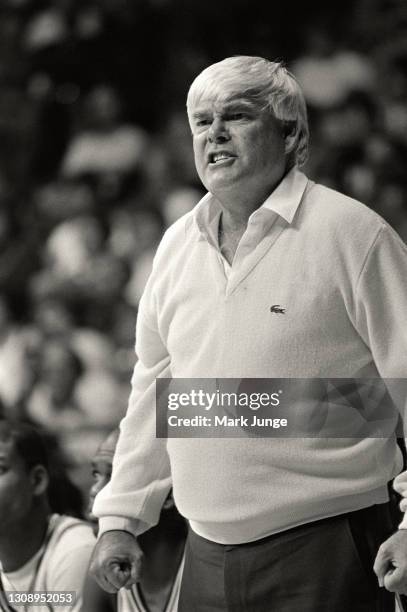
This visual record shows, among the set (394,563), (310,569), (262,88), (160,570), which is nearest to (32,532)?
(160,570)

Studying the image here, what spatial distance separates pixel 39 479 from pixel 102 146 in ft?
2.15

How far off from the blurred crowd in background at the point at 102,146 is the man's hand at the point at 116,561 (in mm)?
345

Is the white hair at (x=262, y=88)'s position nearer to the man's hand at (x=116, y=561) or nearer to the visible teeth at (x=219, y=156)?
the visible teeth at (x=219, y=156)

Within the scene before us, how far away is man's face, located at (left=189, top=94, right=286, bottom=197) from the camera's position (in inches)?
51.7

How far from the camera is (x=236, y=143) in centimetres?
131

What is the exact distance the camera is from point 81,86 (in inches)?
68.7

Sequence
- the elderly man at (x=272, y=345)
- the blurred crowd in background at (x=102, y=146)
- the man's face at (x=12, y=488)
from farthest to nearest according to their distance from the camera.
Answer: the man's face at (x=12, y=488), the blurred crowd in background at (x=102, y=146), the elderly man at (x=272, y=345)

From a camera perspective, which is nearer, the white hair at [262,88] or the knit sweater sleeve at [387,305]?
the knit sweater sleeve at [387,305]

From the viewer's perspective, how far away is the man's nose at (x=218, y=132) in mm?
1314

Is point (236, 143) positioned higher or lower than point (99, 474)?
higher

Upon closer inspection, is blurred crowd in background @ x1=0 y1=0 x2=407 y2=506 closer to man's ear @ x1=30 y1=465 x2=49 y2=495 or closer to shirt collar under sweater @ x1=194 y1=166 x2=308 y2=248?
man's ear @ x1=30 y1=465 x2=49 y2=495

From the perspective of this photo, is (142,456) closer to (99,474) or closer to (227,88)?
(99,474)

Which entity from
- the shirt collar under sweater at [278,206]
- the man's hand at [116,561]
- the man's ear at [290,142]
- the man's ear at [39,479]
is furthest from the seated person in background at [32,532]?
the man's ear at [290,142]

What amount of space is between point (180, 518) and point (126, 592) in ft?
0.56
